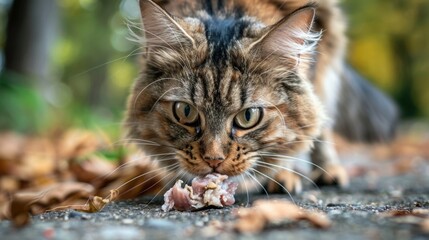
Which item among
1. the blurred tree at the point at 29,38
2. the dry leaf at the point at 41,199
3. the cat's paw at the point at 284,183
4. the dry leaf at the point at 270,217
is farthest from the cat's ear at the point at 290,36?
the blurred tree at the point at 29,38

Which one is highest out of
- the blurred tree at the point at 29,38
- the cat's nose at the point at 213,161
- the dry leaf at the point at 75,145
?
the blurred tree at the point at 29,38

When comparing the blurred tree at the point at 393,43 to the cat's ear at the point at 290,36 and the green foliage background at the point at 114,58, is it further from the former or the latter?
the cat's ear at the point at 290,36

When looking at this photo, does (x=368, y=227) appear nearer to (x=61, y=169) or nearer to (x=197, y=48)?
(x=197, y=48)

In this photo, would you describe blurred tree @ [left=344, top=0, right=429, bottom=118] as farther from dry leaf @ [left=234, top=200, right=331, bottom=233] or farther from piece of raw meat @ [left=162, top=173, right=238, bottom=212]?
dry leaf @ [left=234, top=200, right=331, bottom=233]

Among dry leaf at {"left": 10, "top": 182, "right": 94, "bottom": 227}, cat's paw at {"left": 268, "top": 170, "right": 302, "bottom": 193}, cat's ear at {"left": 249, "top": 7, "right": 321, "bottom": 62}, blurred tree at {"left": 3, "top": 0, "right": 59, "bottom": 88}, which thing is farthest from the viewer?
blurred tree at {"left": 3, "top": 0, "right": 59, "bottom": 88}

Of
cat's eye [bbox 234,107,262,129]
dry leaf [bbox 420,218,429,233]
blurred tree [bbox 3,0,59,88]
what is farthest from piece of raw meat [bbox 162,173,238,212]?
blurred tree [bbox 3,0,59,88]

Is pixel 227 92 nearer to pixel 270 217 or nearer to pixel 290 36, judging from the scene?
pixel 290 36
